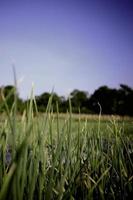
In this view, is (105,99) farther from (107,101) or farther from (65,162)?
(65,162)

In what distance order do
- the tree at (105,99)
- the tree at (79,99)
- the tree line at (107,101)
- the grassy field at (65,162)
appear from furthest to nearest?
1. the tree at (79,99)
2. the tree at (105,99)
3. the tree line at (107,101)
4. the grassy field at (65,162)

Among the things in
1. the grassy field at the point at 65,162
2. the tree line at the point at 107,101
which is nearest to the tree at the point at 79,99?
the tree line at the point at 107,101

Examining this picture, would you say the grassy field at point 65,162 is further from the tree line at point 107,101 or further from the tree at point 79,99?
the tree at point 79,99

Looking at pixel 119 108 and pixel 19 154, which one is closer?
pixel 19 154

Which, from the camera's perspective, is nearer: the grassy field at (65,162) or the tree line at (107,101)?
the grassy field at (65,162)

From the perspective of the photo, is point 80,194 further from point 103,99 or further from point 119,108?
point 103,99

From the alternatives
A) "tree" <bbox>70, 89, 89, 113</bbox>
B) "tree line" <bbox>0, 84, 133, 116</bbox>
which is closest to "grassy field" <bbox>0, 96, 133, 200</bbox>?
"tree line" <bbox>0, 84, 133, 116</bbox>

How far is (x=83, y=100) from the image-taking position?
3878 centimetres

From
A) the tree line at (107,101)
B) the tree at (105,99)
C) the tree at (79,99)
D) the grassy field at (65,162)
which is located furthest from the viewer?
the tree at (79,99)

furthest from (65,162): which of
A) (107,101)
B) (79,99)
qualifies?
(79,99)

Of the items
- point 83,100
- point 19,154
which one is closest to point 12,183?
point 19,154

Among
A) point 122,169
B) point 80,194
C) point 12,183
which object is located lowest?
point 80,194

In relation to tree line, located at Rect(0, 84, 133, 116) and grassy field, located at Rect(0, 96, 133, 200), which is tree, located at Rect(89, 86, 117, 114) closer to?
tree line, located at Rect(0, 84, 133, 116)

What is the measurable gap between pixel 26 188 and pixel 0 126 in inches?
10.7
